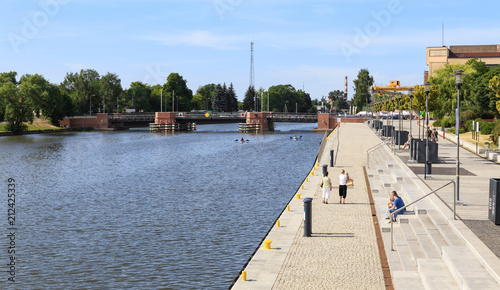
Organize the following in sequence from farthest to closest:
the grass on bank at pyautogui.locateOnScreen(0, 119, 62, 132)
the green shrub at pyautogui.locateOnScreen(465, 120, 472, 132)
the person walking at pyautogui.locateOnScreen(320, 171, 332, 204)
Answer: the grass on bank at pyautogui.locateOnScreen(0, 119, 62, 132), the green shrub at pyautogui.locateOnScreen(465, 120, 472, 132), the person walking at pyautogui.locateOnScreen(320, 171, 332, 204)

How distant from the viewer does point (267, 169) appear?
5844 centimetres

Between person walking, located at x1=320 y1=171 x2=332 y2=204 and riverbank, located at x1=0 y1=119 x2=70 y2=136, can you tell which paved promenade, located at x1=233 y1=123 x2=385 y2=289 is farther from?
riverbank, located at x1=0 y1=119 x2=70 y2=136

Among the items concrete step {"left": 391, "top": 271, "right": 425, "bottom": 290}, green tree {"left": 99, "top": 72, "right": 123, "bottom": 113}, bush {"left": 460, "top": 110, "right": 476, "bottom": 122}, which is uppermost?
green tree {"left": 99, "top": 72, "right": 123, "bottom": 113}

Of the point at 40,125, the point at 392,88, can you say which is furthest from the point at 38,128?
the point at 392,88

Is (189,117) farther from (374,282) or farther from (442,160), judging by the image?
(374,282)

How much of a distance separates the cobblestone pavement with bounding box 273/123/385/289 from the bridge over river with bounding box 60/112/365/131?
118 m

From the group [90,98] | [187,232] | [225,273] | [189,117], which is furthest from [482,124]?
[90,98]

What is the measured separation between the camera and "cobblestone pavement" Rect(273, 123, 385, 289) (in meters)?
16.8

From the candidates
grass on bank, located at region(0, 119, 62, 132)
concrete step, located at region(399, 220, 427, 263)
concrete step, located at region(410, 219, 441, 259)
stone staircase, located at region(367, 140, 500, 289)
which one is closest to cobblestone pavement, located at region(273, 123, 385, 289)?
stone staircase, located at region(367, 140, 500, 289)

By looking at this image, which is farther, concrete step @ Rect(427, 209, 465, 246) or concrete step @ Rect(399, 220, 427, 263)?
concrete step @ Rect(399, 220, 427, 263)

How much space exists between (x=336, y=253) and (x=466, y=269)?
20.9 ft

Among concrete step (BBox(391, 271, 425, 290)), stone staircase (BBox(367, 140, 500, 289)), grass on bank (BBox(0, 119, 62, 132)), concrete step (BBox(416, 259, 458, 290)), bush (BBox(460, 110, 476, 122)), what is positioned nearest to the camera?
stone staircase (BBox(367, 140, 500, 289))

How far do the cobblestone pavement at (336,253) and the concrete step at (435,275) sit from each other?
1428 mm

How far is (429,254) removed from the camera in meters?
17.2
